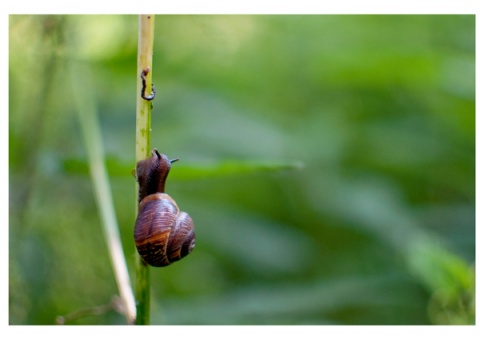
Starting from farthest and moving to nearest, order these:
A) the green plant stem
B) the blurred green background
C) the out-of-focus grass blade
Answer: the blurred green background
the out-of-focus grass blade
the green plant stem

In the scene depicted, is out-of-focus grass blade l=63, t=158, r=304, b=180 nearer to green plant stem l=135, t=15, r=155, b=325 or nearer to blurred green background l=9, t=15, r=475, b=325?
blurred green background l=9, t=15, r=475, b=325

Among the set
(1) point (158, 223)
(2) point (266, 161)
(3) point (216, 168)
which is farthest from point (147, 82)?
(2) point (266, 161)

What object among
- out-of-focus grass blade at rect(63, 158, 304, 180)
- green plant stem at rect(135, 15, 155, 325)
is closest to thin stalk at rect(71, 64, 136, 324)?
out-of-focus grass blade at rect(63, 158, 304, 180)

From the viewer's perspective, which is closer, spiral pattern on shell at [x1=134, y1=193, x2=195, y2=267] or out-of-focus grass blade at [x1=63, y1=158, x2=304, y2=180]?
spiral pattern on shell at [x1=134, y1=193, x2=195, y2=267]

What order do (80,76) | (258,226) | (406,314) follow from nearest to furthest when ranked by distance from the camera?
(80,76)
(406,314)
(258,226)

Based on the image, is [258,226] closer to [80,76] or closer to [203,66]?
[203,66]
